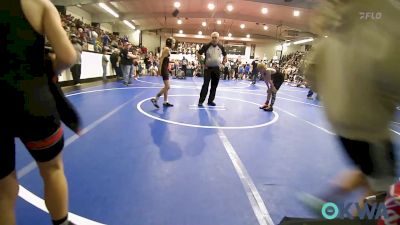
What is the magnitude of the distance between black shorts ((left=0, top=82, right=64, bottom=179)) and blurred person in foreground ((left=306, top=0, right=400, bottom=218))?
4.02 feet

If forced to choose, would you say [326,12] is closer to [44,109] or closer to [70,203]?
[44,109]

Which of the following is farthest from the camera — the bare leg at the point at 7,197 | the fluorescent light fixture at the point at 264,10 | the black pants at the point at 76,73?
the fluorescent light fixture at the point at 264,10

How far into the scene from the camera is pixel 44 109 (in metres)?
1.30

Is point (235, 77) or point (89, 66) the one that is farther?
point (235, 77)

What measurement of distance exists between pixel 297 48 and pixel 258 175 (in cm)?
3328

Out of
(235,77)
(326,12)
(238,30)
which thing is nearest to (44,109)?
(326,12)

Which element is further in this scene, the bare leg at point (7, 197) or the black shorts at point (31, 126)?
the bare leg at point (7, 197)

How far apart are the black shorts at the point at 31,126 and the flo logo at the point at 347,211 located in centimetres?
158

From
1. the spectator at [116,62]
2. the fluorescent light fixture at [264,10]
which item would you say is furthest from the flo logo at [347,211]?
the fluorescent light fixture at [264,10]

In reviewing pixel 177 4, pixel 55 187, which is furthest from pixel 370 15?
pixel 177 4

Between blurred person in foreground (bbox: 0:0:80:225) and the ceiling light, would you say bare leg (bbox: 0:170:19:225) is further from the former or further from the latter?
the ceiling light

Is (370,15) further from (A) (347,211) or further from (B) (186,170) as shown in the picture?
(B) (186,170)

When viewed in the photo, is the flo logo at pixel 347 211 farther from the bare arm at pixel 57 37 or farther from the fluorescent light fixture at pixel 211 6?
the fluorescent light fixture at pixel 211 6

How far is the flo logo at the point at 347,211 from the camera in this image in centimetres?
140
